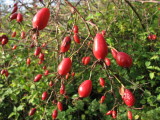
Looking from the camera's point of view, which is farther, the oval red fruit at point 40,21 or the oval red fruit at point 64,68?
the oval red fruit at point 64,68

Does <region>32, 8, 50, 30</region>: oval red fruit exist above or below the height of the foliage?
above

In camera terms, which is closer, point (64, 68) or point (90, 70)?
point (64, 68)

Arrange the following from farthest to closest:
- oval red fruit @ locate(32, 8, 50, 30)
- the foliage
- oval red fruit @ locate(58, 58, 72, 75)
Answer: the foliage → oval red fruit @ locate(58, 58, 72, 75) → oval red fruit @ locate(32, 8, 50, 30)

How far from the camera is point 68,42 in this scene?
0.88 m

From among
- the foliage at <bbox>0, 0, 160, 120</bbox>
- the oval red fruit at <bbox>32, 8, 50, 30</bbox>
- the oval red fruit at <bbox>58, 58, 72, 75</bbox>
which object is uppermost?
the oval red fruit at <bbox>32, 8, 50, 30</bbox>

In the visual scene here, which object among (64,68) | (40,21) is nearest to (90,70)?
(64,68)

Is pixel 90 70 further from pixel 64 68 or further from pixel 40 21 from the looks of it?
pixel 40 21

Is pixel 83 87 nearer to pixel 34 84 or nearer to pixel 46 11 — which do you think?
pixel 46 11

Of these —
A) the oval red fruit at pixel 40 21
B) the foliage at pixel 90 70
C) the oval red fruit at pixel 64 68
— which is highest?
the oval red fruit at pixel 40 21

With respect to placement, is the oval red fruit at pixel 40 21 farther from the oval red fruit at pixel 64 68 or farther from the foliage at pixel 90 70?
the foliage at pixel 90 70

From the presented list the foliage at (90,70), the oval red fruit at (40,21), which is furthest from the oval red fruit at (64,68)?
the foliage at (90,70)

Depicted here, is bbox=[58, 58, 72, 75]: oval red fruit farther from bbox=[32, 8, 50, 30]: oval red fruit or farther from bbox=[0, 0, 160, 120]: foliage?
bbox=[0, 0, 160, 120]: foliage

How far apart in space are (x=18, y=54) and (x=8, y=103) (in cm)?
92

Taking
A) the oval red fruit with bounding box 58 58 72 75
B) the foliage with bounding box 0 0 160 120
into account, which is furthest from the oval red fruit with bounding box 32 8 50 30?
the foliage with bounding box 0 0 160 120
